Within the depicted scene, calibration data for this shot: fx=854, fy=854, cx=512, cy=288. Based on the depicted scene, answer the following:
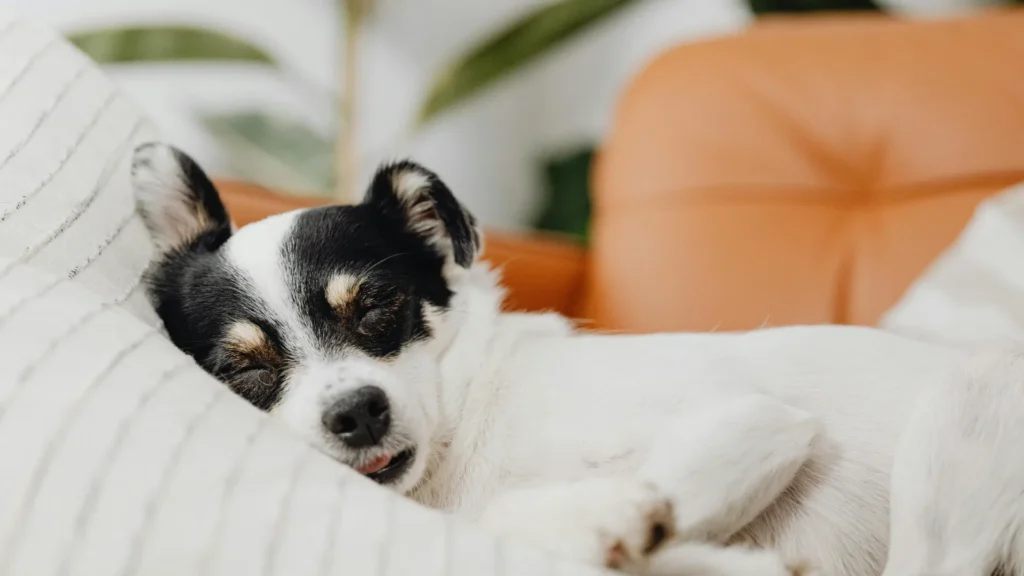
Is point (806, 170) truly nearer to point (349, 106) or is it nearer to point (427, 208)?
point (427, 208)

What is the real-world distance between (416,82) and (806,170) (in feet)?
4.32

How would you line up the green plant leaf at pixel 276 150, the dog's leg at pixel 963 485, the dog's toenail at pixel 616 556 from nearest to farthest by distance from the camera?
the dog's toenail at pixel 616 556 < the dog's leg at pixel 963 485 < the green plant leaf at pixel 276 150

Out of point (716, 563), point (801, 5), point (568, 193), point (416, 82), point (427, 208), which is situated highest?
point (801, 5)

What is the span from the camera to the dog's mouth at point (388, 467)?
2.83ft

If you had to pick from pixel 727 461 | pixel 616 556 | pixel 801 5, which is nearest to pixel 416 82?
pixel 801 5

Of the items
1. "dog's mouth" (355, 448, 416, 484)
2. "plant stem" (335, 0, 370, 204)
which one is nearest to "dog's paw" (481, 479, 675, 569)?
"dog's mouth" (355, 448, 416, 484)

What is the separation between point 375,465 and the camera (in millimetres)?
864

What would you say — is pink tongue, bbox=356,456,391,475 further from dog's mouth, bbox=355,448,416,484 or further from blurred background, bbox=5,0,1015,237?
blurred background, bbox=5,0,1015,237

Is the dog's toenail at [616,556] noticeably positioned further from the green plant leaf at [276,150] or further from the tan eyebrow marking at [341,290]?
the green plant leaf at [276,150]

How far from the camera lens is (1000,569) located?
777 millimetres

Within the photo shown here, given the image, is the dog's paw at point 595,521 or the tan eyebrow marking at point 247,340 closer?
the dog's paw at point 595,521

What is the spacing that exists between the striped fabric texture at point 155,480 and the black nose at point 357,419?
0.15 metres

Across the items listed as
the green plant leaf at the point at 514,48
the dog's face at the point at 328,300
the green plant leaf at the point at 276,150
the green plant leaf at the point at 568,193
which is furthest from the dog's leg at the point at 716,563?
the green plant leaf at the point at 276,150

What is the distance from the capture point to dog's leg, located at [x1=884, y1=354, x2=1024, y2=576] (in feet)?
2.51
